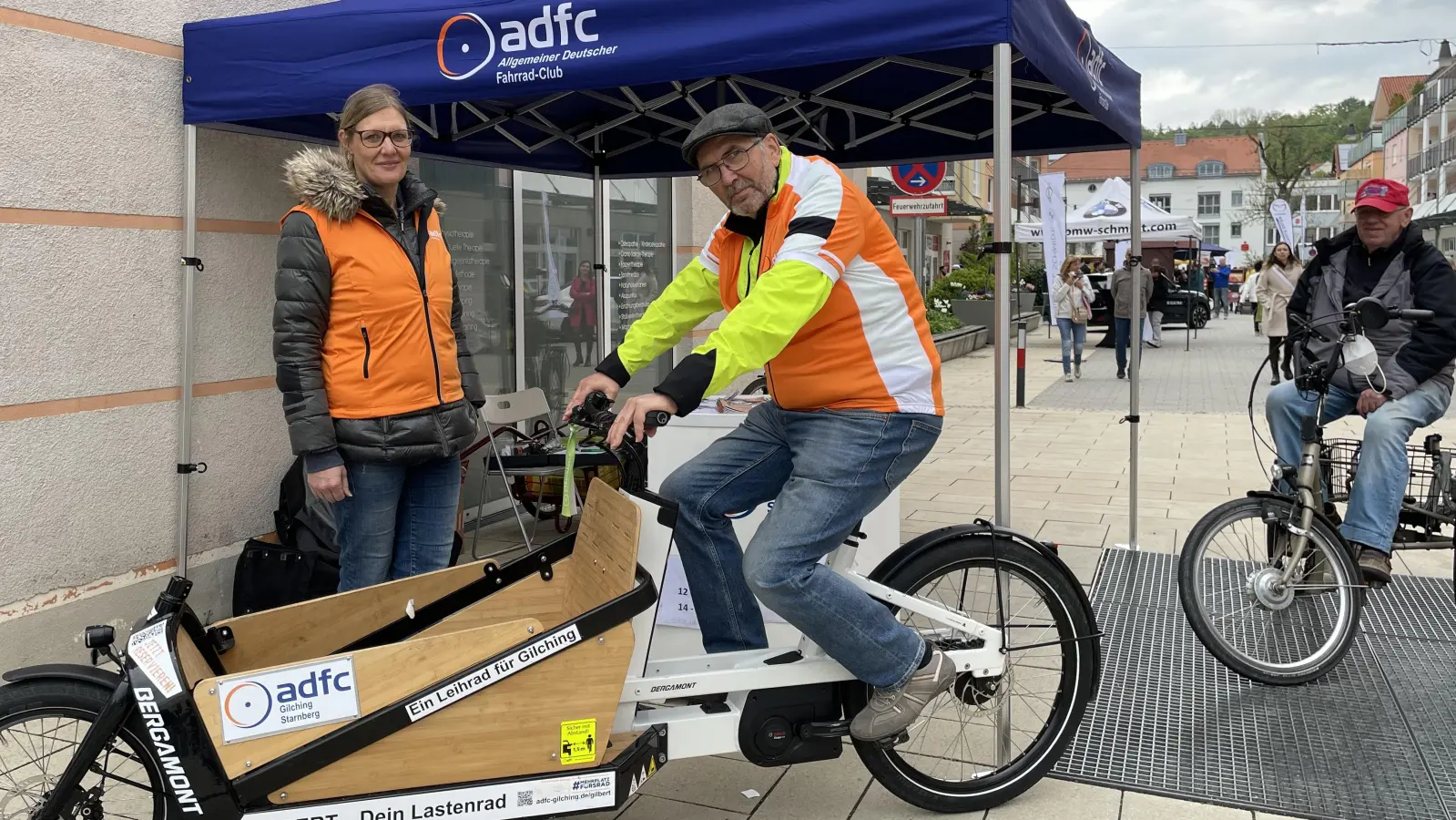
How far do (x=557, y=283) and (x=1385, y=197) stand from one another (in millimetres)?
5099

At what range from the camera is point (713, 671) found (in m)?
2.98

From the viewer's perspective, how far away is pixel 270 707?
2.52 m

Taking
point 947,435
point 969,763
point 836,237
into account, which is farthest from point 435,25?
point 947,435

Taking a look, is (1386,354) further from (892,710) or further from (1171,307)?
(1171,307)

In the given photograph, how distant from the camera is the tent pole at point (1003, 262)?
345cm

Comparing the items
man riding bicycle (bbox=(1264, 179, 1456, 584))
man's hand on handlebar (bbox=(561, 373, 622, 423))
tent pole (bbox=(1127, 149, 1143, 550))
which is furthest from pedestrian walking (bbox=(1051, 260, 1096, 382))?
man's hand on handlebar (bbox=(561, 373, 622, 423))

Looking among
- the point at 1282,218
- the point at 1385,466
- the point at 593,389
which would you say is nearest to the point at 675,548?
the point at 593,389

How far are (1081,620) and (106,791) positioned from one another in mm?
2469

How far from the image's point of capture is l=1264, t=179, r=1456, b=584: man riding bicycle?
4250 millimetres

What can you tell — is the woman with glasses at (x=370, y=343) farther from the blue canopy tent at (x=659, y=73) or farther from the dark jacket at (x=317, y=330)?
the blue canopy tent at (x=659, y=73)

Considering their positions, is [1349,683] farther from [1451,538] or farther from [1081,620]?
[1081,620]

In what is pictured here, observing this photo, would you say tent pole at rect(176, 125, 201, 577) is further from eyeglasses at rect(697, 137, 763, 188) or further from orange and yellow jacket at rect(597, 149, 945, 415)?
eyeglasses at rect(697, 137, 763, 188)

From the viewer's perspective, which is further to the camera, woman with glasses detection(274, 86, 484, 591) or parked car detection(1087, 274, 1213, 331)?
parked car detection(1087, 274, 1213, 331)

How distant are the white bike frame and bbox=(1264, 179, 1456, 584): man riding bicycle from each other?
6.56 ft
